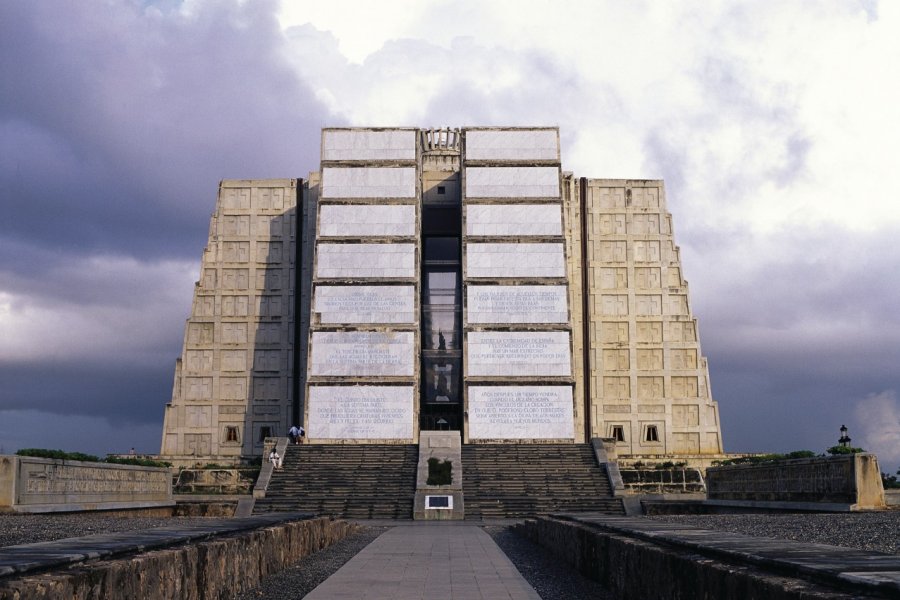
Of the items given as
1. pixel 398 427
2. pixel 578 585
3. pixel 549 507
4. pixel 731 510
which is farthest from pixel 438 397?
pixel 578 585

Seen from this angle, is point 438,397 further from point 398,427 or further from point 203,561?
point 203,561

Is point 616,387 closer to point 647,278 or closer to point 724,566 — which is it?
point 647,278

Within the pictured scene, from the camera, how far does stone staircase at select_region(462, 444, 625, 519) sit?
42.1m

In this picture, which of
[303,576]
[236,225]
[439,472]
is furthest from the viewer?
[236,225]

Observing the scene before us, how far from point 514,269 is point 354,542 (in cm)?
3746

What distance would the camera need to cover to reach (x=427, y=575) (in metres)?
15.0

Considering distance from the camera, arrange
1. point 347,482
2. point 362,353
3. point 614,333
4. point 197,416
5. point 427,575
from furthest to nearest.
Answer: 1. point 614,333
2. point 197,416
3. point 362,353
4. point 347,482
5. point 427,575

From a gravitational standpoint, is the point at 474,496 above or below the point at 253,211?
below

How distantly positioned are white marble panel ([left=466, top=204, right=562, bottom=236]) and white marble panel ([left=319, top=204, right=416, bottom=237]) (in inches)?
151

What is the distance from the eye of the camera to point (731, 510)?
37781 millimetres

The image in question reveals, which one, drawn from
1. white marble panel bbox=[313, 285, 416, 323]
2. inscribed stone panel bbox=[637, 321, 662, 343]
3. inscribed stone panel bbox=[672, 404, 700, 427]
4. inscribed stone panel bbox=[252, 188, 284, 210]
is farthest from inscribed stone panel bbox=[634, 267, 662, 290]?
inscribed stone panel bbox=[252, 188, 284, 210]

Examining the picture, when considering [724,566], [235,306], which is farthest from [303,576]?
[235,306]

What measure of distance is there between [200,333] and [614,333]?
2798 cm

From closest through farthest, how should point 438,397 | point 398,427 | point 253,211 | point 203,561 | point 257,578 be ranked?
point 203,561 → point 257,578 → point 398,427 → point 438,397 → point 253,211
